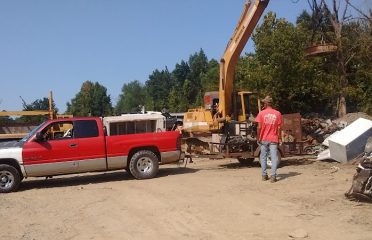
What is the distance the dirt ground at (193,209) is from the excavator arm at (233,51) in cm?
429

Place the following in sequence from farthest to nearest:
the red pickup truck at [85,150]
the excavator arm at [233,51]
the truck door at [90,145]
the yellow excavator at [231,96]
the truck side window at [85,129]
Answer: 1. the yellow excavator at [231,96]
2. the excavator arm at [233,51]
3. the truck side window at [85,129]
4. the truck door at [90,145]
5. the red pickup truck at [85,150]

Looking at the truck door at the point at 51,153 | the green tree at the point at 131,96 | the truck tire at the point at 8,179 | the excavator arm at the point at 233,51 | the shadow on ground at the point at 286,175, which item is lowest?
the shadow on ground at the point at 286,175

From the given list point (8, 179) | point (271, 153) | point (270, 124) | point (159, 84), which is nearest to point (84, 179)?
point (8, 179)

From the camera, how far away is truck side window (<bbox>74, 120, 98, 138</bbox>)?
Answer: 1333 centimetres

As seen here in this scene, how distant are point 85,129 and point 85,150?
608 mm

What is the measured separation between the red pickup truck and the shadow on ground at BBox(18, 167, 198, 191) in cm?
57

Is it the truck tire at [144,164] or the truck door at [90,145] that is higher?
the truck door at [90,145]

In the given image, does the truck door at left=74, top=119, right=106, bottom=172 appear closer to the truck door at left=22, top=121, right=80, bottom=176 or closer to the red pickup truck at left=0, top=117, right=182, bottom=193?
the red pickup truck at left=0, top=117, right=182, bottom=193

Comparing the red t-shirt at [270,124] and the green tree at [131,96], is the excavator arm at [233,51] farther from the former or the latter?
the green tree at [131,96]

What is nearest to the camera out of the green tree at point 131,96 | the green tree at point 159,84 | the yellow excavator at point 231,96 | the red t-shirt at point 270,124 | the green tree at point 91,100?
the red t-shirt at point 270,124

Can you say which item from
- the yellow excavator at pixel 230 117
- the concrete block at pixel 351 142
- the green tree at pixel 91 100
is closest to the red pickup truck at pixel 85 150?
the yellow excavator at pixel 230 117

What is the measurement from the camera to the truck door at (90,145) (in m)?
13.2

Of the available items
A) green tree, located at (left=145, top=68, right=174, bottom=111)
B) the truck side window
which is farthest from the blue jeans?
green tree, located at (left=145, top=68, right=174, bottom=111)

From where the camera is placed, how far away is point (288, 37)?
2856 cm
